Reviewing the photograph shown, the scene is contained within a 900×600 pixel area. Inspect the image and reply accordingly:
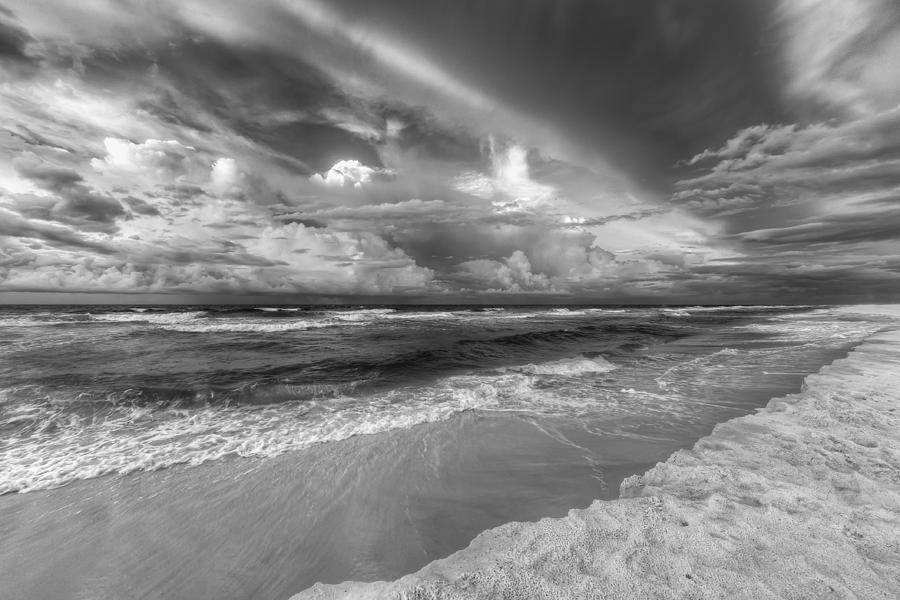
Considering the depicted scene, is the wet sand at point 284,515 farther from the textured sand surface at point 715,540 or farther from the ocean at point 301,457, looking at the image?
the textured sand surface at point 715,540

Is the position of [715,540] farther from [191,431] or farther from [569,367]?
[569,367]

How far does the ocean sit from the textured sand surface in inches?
28.0

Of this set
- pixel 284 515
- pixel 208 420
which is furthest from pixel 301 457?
pixel 208 420

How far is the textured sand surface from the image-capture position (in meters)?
2.91

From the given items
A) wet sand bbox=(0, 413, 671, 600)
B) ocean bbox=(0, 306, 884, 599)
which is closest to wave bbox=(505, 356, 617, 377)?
ocean bbox=(0, 306, 884, 599)

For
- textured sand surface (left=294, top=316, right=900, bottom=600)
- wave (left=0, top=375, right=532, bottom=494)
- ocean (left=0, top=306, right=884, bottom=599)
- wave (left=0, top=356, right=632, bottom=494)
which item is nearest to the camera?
textured sand surface (left=294, top=316, right=900, bottom=600)

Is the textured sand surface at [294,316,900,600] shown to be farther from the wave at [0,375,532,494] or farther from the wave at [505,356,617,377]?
the wave at [505,356,617,377]

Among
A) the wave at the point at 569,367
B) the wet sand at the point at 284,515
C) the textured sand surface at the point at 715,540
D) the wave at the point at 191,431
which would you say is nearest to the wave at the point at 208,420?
the wave at the point at 191,431

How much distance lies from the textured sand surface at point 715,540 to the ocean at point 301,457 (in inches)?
28.0

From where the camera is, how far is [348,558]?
3984mm

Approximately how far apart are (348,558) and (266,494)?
209cm

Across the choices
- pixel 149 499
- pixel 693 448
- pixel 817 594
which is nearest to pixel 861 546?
pixel 817 594

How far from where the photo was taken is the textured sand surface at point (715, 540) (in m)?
2.91

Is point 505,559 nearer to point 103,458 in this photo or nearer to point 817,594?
point 817,594
